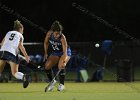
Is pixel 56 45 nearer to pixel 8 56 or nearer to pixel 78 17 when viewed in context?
pixel 8 56

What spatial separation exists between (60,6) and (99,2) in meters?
2.36

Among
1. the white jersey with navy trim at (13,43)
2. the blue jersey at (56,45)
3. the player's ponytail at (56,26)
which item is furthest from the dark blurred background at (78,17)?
the white jersey with navy trim at (13,43)

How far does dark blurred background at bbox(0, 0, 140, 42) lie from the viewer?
114 feet

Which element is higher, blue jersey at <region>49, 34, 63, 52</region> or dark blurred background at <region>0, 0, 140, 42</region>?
dark blurred background at <region>0, 0, 140, 42</region>

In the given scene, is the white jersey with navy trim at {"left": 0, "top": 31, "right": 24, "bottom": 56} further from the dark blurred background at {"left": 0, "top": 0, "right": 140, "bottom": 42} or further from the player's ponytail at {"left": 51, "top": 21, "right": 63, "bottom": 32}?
the dark blurred background at {"left": 0, "top": 0, "right": 140, "bottom": 42}

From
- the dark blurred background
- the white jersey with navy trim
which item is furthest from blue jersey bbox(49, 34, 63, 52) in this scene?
the dark blurred background

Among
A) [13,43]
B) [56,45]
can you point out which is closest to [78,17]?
[56,45]

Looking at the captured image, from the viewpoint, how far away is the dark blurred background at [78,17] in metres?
34.8

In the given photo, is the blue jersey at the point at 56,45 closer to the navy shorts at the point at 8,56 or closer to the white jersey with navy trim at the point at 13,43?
the white jersey with navy trim at the point at 13,43

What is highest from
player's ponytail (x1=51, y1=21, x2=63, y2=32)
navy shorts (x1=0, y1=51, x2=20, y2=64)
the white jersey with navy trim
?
player's ponytail (x1=51, y1=21, x2=63, y2=32)

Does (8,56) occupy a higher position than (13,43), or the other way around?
(13,43)

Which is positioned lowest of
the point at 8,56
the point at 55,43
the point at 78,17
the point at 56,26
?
the point at 8,56

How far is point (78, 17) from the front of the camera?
3572 centimetres

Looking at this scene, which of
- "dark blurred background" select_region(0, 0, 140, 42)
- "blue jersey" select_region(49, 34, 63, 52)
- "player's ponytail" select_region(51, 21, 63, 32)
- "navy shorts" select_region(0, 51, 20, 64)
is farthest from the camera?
"dark blurred background" select_region(0, 0, 140, 42)
